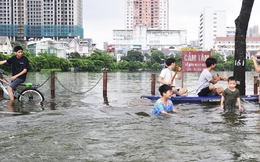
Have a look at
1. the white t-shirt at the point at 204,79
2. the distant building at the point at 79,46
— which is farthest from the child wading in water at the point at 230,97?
the distant building at the point at 79,46

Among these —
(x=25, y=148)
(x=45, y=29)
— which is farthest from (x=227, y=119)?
(x=45, y=29)

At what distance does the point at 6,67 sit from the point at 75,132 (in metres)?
56.7

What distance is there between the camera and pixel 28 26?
527 ft

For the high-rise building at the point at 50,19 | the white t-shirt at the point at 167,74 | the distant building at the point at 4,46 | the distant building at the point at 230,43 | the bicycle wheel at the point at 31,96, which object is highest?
the high-rise building at the point at 50,19

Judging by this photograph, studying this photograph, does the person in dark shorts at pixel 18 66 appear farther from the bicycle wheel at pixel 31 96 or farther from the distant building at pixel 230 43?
the distant building at pixel 230 43

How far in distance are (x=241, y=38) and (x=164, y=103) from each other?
569cm

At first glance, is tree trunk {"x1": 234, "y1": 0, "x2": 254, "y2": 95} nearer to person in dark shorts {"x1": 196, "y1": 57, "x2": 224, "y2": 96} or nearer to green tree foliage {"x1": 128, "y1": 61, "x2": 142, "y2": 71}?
person in dark shorts {"x1": 196, "y1": 57, "x2": 224, "y2": 96}

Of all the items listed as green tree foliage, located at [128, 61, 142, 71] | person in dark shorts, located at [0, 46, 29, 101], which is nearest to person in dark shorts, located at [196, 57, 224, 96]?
person in dark shorts, located at [0, 46, 29, 101]

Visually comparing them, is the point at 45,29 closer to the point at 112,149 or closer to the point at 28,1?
the point at 28,1

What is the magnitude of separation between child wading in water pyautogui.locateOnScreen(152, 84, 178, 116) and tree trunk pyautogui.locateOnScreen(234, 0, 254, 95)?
5.16m

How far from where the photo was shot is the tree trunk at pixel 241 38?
13.1 metres

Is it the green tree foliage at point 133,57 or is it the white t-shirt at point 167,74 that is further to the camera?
the green tree foliage at point 133,57

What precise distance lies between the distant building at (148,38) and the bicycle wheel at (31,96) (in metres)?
167

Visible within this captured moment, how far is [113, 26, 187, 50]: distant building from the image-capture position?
17838 centimetres
